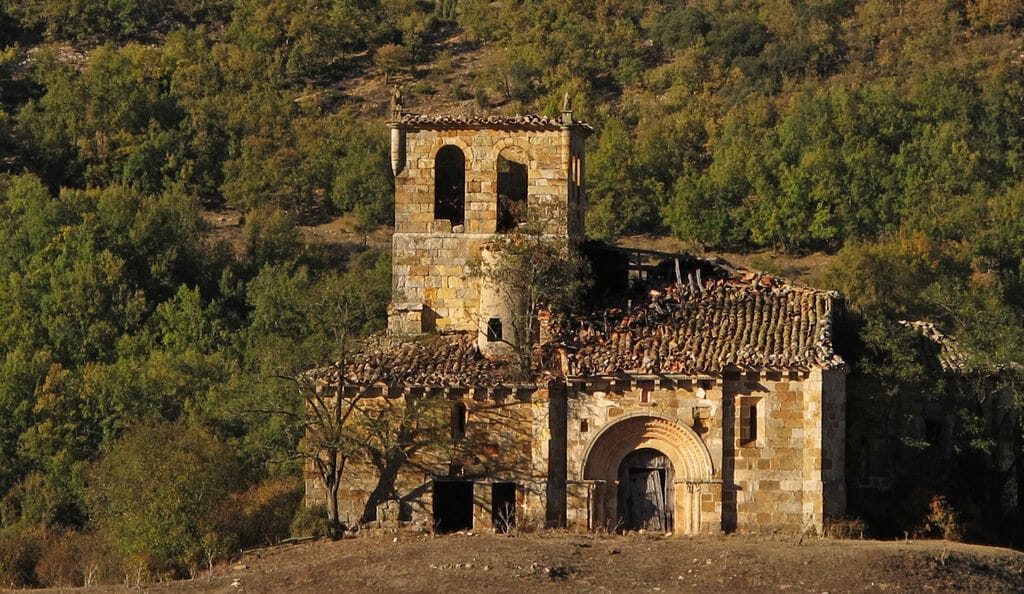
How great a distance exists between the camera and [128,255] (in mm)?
81188

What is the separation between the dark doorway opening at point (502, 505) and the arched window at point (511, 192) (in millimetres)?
5645

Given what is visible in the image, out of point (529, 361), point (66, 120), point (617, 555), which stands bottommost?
point (617, 555)

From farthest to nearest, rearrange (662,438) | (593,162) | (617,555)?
1. (593,162)
2. (662,438)
3. (617,555)

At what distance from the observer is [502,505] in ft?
147

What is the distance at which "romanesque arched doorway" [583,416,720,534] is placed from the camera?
1741 inches

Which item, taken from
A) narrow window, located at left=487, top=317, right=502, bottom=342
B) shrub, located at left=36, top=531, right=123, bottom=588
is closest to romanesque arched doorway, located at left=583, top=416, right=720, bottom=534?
narrow window, located at left=487, top=317, right=502, bottom=342

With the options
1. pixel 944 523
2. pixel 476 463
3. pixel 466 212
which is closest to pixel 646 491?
pixel 476 463

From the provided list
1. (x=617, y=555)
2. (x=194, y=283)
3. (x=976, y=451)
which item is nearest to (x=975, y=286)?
(x=194, y=283)

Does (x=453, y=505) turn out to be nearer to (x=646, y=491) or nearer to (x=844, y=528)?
(x=646, y=491)

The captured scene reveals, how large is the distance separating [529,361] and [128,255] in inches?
1503

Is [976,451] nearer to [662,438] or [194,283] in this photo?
[662,438]

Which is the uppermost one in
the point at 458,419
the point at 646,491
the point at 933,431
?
the point at 458,419

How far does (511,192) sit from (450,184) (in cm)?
123

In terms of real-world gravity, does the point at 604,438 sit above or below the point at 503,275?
below
